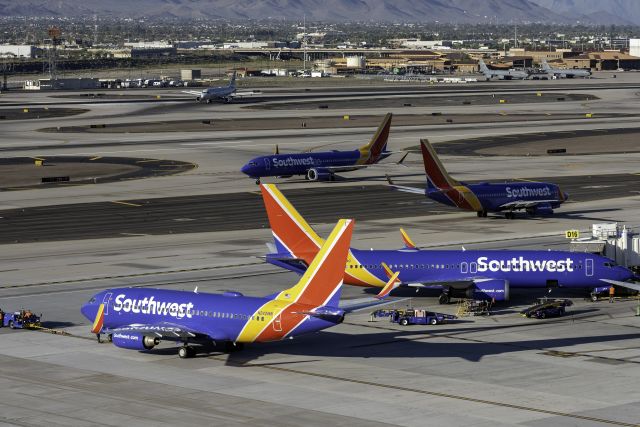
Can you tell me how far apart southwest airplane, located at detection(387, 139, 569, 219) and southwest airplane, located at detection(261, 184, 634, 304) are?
35.1 m

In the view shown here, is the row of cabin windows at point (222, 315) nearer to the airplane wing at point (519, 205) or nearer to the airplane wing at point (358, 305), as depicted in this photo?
the airplane wing at point (358, 305)

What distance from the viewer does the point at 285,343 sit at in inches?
2630

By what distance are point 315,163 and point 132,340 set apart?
294 ft

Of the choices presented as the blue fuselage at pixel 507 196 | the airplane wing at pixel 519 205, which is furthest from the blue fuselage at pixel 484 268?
the airplane wing at pixel 519 205

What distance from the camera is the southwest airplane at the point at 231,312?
5972 centimetres

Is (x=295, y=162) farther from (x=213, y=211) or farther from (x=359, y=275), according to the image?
(x=359, y=275)

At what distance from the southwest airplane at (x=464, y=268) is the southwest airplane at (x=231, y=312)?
42.0ft

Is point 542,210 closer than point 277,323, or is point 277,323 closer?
point 277,323

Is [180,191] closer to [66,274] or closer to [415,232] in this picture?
[415,232]

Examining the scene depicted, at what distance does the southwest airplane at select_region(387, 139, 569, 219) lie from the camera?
114 meters

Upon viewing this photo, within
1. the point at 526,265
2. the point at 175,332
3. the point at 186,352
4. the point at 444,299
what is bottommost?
the point at 444,299

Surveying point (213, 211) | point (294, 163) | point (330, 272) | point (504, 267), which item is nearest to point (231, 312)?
point (330, 272)

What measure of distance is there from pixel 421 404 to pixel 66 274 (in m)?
A: 43.4

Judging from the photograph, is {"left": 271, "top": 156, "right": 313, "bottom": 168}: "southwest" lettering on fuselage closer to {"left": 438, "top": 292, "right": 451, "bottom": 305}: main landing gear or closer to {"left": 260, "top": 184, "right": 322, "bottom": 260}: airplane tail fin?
{"left": 438, "top": 292, "right": 451, "bottom": 305}: main landing gear
